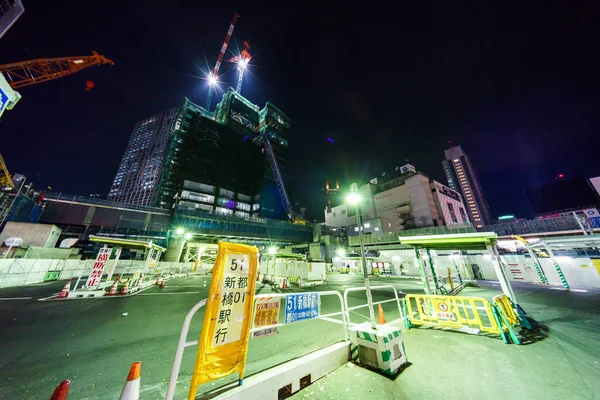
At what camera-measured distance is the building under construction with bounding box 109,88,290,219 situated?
52.3 metres

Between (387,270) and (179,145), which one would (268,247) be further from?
(179,145)

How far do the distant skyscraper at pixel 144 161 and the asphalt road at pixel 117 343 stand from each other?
7930cm

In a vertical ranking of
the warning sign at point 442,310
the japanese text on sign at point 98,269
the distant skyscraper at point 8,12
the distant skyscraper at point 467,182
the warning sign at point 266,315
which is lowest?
the warning sign at point 442,310

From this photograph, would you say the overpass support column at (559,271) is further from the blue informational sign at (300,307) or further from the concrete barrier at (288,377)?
the blue informational sign at (300,307)

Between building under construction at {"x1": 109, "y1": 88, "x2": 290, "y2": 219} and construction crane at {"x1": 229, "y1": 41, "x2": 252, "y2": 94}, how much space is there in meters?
11.7

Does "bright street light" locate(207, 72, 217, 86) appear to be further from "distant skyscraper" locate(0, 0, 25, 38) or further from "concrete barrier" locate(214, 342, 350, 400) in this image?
"concrete barrier" locate(214, 342, 350, 400)

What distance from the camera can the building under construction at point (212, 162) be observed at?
172 ft

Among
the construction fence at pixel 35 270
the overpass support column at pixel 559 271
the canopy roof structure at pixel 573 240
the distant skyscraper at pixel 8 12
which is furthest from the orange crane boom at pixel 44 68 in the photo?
the overpass support column at pixel 559 271

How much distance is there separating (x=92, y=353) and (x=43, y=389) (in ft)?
4.73

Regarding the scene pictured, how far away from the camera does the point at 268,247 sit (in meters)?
44.1

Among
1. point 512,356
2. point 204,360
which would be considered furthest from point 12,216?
point 512,356

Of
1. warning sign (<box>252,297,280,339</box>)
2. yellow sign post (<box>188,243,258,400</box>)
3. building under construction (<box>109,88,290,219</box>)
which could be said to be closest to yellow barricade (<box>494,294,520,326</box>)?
warning sign (<box>252,297,280,339</box>)

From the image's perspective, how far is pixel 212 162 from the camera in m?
54.5

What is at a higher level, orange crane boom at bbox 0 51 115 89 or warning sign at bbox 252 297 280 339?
orange crane boom at bbox 0 51 115 89
